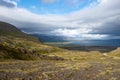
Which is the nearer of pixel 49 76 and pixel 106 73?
pixel 49 76

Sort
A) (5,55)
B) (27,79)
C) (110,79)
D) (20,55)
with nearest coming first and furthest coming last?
(27,79)
(110,79)
(5,55)
(20,55)

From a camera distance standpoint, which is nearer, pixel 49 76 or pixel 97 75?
pixel 49 76

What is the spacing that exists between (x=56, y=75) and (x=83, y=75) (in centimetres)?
590

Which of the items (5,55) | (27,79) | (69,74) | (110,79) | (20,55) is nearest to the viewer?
(27,79)

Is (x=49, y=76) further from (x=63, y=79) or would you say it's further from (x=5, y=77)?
(x=5, y=77)

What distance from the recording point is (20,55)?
312 ft

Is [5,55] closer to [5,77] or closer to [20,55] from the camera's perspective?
[20,55]

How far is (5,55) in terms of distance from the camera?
84688mm

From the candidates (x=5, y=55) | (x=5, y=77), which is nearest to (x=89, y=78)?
(x=5, y=77)

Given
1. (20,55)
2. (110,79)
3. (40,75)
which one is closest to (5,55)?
(20,55)

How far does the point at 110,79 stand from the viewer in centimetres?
3831

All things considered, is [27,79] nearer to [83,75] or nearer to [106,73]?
[83,75]

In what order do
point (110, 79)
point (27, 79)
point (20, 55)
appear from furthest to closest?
point (20, 55), point (110, 79), point (27, 79)

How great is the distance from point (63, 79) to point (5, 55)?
175 feet
